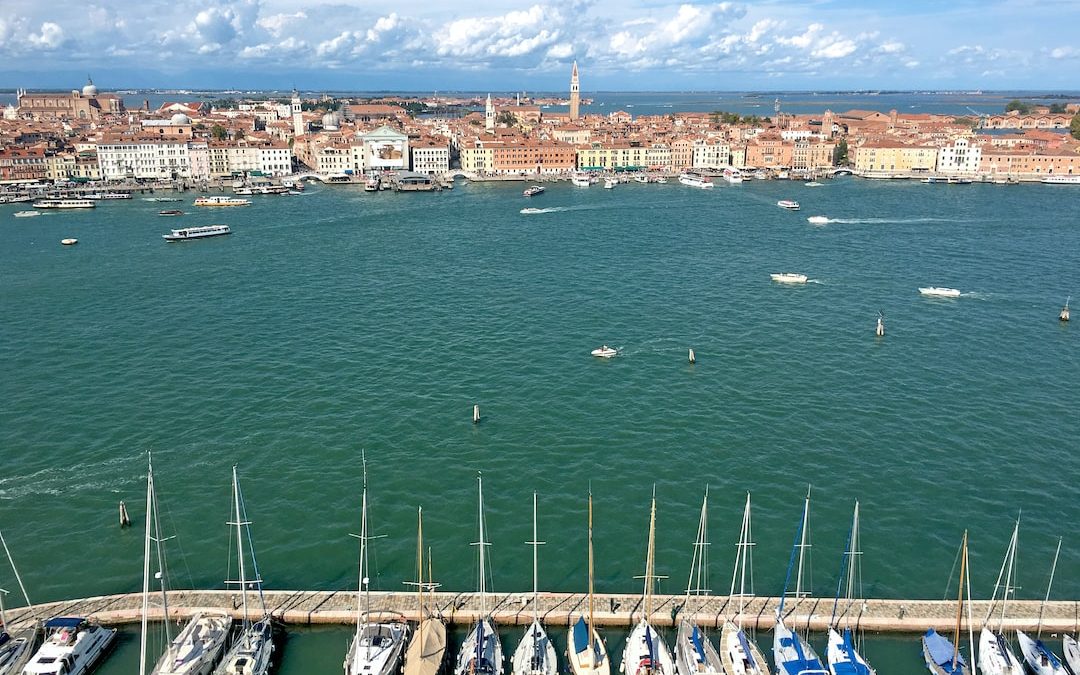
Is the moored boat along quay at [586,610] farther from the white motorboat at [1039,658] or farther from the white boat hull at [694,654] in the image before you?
the white boat hull at [694,654]

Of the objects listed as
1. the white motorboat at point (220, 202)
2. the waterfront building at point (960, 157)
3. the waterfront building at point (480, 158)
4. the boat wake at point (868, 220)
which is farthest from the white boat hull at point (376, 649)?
the waterfront building at point (960, 157)

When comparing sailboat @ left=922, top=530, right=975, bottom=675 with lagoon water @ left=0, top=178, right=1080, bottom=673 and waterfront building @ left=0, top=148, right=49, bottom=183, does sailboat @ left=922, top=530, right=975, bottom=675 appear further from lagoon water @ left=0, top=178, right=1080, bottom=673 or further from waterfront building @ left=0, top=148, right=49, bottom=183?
waterfront building @ left=0, top=148, right=49, bottom=183

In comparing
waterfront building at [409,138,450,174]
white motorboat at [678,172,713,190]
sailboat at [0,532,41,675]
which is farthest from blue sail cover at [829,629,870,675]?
waterfront building at [409,138,450,174]

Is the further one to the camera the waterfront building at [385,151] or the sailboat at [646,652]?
the waterfront building at [385,151]

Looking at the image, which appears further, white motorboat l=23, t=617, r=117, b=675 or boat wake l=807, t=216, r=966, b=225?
boat wake l=807, t=216, r=966, b=225

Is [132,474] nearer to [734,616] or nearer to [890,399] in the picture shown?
[734,616]

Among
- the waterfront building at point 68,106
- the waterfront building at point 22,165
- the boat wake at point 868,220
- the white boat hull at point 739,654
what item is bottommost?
the white boat hull at point 739,654

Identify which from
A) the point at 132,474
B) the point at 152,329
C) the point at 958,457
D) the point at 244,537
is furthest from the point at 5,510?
the point at 958,457
